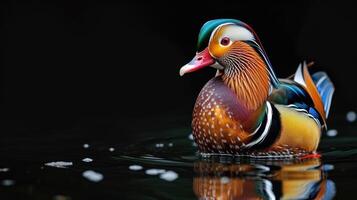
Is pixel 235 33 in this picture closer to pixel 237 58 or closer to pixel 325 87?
pixel 237 58

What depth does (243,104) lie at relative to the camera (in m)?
2.95

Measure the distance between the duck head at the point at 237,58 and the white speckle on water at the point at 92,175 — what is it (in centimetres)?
49

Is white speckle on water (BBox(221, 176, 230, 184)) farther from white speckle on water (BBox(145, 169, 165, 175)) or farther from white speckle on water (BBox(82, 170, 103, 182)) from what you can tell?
white speckle on water (BBox(82, 170, 103, 182))

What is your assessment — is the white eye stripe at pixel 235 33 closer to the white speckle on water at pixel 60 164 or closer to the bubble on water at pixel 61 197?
the white speckle on water at pixel 60 164

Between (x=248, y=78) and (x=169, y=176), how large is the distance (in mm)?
489

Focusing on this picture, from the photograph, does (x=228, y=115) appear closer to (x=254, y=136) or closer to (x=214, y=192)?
(x=254, y=136)

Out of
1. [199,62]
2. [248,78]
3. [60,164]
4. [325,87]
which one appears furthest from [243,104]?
[60,164]

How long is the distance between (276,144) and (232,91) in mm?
232

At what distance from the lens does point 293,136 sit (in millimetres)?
2982

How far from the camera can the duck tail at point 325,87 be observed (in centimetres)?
328

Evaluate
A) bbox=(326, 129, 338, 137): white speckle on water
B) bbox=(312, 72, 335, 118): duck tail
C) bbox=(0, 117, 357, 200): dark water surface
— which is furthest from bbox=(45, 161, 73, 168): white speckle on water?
bbox=(326, 129, 338, 137): white speckle on water

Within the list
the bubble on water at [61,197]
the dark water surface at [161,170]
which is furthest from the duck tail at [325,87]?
the bubble on water at [61,197]

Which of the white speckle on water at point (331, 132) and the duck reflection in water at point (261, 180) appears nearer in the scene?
the duck reflection in water at point (261, 180)

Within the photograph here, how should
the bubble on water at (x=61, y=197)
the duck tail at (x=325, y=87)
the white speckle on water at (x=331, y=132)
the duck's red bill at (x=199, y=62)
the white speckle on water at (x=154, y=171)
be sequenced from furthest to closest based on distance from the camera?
the white speckle on water at (x=331, y=132) < the duck tail at (x=325, y=87) < the duck's red bill at (x=199, y=62) < the white speckle on water at (x=154, y=171) < the bubble on water at (x=61, y=197)
